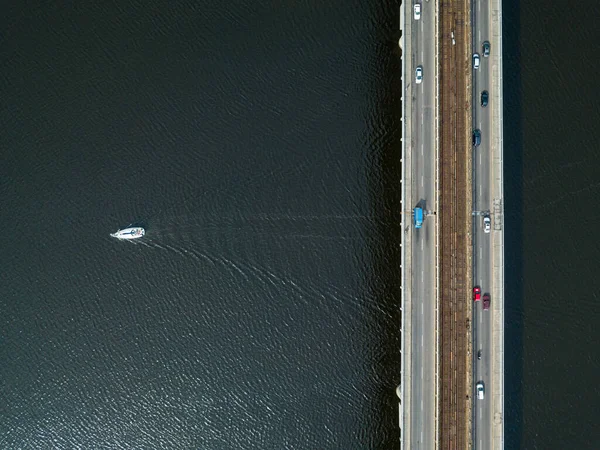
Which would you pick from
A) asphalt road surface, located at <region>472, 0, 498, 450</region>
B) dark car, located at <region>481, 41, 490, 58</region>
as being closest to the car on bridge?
asphalt road surface, located at <region>472, 0, 498, 450</region>

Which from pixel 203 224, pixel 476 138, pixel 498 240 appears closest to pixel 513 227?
pixel 498 240

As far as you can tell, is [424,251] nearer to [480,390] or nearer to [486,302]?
[486,302]

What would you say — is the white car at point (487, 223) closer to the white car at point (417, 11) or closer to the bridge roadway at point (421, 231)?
the bridge roadway at point (421, 231)

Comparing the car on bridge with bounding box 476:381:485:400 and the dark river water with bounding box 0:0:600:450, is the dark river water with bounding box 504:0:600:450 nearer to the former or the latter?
the dark river water with bounding box 0:0:600:450

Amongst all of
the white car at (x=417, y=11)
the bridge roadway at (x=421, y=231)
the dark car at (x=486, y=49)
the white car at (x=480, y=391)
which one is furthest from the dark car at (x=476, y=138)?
the white car at (x=480, y=391)

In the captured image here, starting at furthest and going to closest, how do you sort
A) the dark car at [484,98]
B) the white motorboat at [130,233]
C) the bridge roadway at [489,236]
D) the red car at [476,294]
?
the white motorboat at [130,233] → the dark car at [484,98] → the red car at [476,294] → the bridge roadway at [489,236]

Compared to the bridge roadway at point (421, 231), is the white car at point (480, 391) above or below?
below
